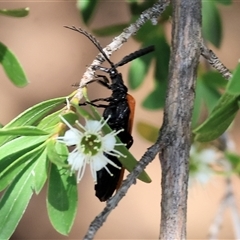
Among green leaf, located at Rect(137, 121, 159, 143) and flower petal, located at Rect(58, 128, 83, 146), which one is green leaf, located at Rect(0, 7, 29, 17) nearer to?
flower petal, located at Rect(58, 128, 83, 146)

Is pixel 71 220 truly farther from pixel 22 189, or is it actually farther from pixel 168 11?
pixel 168 11

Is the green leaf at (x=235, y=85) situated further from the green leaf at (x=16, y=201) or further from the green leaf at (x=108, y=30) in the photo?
the green leaf at (x=108, y=30)

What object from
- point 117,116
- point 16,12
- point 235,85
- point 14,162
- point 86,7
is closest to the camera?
point 235,85

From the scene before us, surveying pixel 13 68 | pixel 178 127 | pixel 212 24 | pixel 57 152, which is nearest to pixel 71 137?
pixel 57 152

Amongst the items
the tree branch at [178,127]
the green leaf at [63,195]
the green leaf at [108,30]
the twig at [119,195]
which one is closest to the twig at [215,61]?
the tree branch at [178,127]

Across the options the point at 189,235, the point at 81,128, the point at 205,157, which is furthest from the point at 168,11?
the point at 189,235

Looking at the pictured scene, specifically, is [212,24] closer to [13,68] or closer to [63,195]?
[13,68]
